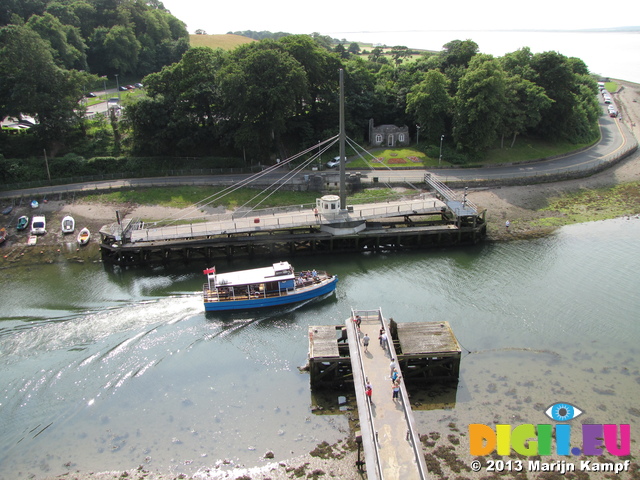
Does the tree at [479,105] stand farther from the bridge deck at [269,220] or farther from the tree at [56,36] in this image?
the tree at [56,36]

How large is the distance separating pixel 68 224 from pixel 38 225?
3047mm

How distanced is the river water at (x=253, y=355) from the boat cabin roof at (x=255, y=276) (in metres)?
2.75

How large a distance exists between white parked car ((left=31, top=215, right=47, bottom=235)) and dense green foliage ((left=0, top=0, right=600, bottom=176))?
683 inches

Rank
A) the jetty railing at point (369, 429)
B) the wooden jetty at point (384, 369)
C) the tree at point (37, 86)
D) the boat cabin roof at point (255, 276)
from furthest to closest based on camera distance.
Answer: the tree at point (37, 86)
the boat cabin roof at point (255, 276)
the wooden jetty at point (384, 369)
the jetty railing at point (369, 429)

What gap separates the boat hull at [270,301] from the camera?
4134 cm

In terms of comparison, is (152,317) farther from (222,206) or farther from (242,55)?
(242,55)

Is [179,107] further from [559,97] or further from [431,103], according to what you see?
[559,97]

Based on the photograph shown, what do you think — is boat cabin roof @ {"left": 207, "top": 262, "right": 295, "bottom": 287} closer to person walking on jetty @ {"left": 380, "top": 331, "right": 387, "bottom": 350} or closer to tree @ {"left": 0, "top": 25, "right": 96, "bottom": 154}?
person walking on jetty @ {"left": 380, "top": 331, "right": 387, "bottom": 350}

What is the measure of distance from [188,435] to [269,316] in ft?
43.2

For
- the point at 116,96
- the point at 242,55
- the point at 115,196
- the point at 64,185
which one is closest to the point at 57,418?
→ the point at 115,196

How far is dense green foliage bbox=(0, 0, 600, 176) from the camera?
65938 millimetres

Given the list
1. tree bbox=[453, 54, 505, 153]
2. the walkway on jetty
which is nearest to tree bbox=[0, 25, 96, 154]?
tree bbox=[453, 54, 505, 153]

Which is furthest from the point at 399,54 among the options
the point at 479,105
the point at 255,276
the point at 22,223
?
the point at 255,276

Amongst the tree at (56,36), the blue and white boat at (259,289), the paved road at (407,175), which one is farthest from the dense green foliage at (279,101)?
the blue and white boat at (259,289)
